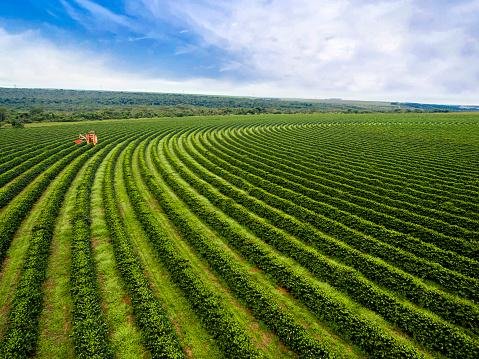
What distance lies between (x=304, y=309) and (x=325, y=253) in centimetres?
427

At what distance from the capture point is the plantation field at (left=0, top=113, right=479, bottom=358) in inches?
427

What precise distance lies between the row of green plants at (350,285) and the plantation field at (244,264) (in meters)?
0.06

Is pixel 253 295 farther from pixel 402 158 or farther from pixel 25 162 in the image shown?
pixel 25 162

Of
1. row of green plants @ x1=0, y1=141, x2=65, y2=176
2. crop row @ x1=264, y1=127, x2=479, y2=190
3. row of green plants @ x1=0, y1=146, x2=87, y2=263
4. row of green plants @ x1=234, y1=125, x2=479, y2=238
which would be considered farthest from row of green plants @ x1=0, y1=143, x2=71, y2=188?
crop row @ x1=264, y1=127, x2=479, y2=190

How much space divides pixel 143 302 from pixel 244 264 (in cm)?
505

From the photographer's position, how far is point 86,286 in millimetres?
13180

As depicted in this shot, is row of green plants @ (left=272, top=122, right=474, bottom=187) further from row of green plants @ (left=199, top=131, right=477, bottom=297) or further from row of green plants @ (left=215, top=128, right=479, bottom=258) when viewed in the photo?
row of green plants @ (left=199, top=131, right=477, bottom=297)

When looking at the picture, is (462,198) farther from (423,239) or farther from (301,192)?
(301,192)

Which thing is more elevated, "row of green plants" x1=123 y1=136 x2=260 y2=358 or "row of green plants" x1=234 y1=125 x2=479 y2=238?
"row of green plants" x1=234 y1=125 x2=479 y2=238

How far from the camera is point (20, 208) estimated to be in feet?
68.9

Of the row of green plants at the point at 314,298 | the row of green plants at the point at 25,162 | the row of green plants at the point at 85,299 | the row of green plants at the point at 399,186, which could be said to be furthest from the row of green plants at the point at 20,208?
the row of green plants at the point at 399,186

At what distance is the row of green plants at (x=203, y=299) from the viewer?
34.6ft

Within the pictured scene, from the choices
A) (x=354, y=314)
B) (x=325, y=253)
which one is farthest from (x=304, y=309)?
(x=325, y=253)

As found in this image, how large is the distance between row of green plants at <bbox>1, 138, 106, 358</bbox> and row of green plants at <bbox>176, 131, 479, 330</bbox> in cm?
1041
